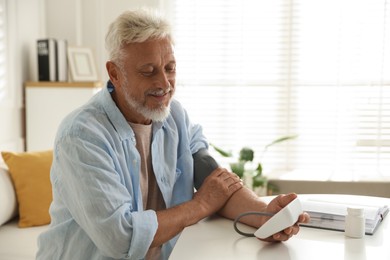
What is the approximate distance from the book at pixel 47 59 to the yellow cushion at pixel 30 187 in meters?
0.88

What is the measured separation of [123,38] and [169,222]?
0.54 meters

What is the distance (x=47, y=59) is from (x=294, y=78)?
65.1 inches

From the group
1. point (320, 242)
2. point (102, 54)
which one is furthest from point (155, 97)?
point (102, 54)

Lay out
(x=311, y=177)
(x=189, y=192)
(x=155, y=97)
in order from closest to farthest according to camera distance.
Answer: (x=155, y=97) → (x=189, y=192) → (x=311, y=177)

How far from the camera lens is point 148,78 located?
58.9 inches

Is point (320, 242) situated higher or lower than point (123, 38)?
lower

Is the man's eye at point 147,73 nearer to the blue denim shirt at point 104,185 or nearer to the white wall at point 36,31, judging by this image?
the blue denim shirt at point 104,185

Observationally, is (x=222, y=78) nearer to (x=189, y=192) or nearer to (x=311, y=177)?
(x=311, y=177)

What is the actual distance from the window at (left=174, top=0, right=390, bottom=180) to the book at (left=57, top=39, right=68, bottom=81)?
2.46 feet

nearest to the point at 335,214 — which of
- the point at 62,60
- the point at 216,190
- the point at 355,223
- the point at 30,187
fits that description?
the point at 355,223

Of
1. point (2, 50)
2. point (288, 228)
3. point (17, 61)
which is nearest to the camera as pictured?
point (288, 228)

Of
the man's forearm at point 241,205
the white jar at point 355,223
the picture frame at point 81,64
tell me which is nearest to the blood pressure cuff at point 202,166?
the man's forearm at point 241,205

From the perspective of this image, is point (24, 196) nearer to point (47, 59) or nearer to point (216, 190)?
point (47, 59)

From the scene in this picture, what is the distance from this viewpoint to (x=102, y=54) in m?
3.55
